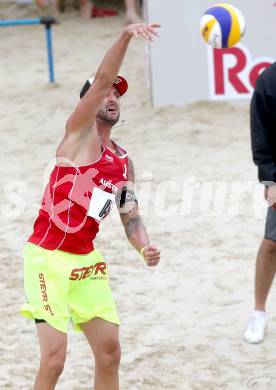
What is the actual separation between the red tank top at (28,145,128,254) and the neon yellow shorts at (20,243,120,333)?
0.19ft

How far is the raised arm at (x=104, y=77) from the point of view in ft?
12.8

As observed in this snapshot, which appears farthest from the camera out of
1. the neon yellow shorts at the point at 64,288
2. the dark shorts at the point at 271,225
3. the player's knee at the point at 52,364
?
the dark shorts at the point at 271,225

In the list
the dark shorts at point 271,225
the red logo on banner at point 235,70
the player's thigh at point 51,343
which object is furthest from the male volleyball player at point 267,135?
the red logo on banner at point 235,70

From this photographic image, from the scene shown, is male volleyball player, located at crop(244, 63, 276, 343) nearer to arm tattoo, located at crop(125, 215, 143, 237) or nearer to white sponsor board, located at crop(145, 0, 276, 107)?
arm tattoo, located at crop(125, 215, 143, 237)

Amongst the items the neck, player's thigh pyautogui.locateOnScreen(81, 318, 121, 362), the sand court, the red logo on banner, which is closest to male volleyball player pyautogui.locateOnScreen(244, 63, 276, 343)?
the sand court

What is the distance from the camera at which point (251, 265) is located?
6.66 metres

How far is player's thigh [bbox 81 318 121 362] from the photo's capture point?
4.34 m

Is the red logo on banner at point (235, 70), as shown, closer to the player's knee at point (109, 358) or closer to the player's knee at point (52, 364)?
the player's knee at point (109, 358)

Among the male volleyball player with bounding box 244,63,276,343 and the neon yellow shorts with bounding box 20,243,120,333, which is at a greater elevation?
the male volleyball player with bounding box 244,63,276,343

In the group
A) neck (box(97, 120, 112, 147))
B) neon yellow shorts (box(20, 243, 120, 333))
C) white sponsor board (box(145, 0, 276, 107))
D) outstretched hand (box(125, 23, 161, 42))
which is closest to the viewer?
outstretched hand (box(125, 23, 161, 42))

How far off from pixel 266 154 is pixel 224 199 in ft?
9.07

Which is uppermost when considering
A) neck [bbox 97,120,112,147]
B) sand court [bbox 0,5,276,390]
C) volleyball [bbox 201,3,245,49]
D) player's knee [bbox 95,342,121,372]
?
volleyball [bbox 201,3,245,49]

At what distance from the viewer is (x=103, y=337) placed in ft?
14.2

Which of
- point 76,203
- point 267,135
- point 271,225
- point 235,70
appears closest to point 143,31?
point 76,203
